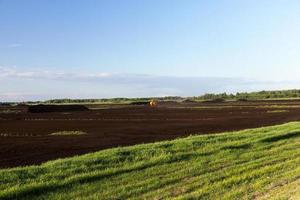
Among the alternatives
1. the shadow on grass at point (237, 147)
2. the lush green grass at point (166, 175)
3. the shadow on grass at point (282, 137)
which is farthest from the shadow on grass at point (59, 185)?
the shadow on grass at point (282, 137)

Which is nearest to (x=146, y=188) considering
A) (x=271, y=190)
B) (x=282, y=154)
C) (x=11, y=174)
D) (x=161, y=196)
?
(x=161, y=196)

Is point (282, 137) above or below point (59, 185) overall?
above

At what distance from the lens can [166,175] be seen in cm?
1400

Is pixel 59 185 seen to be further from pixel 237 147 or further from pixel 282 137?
pixel 282 137

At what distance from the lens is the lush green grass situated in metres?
12.0

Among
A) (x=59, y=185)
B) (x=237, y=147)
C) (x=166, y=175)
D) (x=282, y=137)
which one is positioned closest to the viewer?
(x=59, y=185)

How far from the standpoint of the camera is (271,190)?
11.8 meters

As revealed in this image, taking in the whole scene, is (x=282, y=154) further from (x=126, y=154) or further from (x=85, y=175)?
(x=85, y=175)

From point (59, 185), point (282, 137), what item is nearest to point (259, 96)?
point (282, 137)

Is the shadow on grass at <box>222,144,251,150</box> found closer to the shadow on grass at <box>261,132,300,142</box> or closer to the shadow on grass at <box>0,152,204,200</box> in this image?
the shadow on grass at <box>261,132,300,142</box>

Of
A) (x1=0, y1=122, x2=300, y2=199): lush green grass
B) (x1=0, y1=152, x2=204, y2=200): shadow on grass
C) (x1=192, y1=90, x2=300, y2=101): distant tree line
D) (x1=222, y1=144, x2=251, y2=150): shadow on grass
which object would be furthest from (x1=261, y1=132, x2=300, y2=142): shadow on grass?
(x1=192, y1=90, x2=300, y2=101): distant tree line

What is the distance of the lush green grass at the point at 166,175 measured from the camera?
39.4 feet

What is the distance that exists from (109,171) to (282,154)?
6.08m

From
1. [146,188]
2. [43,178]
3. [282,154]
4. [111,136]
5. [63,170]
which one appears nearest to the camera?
[146,188]
